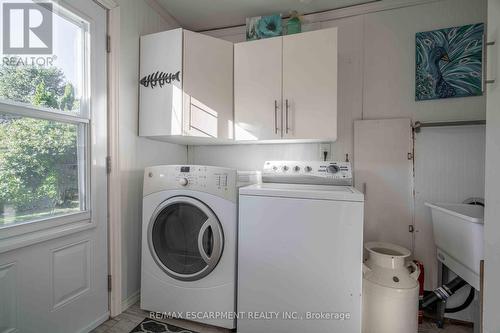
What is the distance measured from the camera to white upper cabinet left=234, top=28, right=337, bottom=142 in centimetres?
166

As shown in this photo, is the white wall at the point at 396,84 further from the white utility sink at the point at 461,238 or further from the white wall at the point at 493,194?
the white wall at the point at 493,194

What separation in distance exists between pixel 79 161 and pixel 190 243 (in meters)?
0.89

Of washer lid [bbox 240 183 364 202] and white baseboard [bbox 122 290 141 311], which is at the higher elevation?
washer lid [bbox 240 183 364 202]

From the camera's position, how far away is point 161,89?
1719 mm

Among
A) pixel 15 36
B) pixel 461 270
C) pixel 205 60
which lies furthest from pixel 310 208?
pixel 15 36

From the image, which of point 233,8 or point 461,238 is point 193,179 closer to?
point 233,8

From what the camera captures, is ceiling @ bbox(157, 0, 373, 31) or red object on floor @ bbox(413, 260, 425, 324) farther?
ceiling @ bbox(157, 0, 373, 31)

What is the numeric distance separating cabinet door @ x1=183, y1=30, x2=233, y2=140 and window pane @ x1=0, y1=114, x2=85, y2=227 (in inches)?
28.4

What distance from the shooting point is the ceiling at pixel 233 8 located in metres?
1.88

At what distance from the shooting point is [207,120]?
1.78 metres

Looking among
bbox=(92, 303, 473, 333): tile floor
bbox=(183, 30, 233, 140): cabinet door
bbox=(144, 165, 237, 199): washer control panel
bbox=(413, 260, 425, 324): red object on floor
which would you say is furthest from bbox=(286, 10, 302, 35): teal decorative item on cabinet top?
bbox=(92, 303, 473, 333): tile floor

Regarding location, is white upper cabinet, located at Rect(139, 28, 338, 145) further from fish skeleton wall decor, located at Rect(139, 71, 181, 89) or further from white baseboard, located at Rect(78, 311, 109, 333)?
white baseboard, located at Rect(78, 311, 109, 333)

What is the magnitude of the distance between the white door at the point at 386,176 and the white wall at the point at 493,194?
0.76 m

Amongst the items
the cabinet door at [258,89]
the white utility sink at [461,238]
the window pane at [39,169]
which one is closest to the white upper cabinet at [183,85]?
the cabinet door at [258,89]
